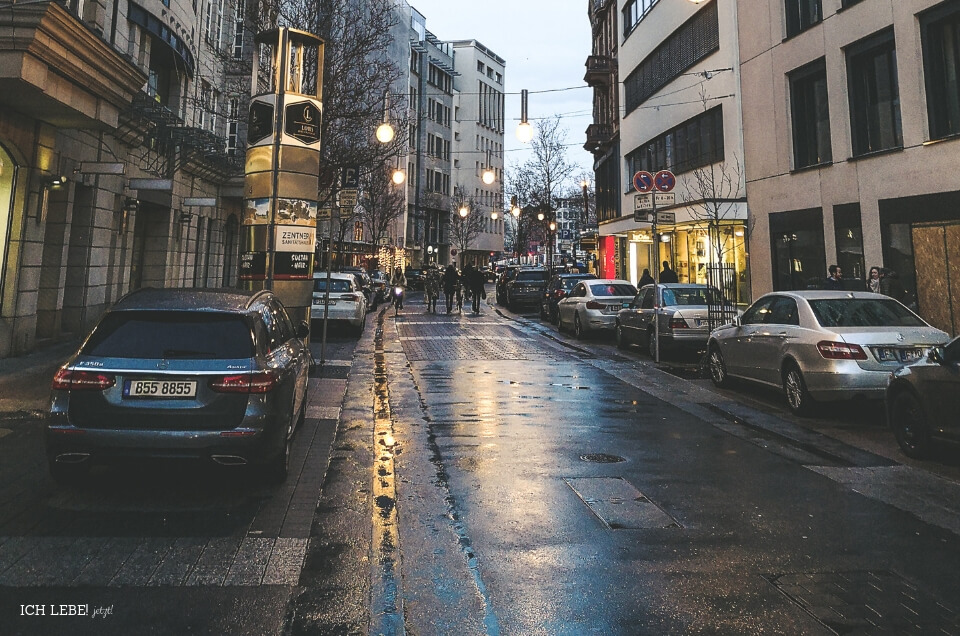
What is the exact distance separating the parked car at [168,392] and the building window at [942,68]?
52.8ft

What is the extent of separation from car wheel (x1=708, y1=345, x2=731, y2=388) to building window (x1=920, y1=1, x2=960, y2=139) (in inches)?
345

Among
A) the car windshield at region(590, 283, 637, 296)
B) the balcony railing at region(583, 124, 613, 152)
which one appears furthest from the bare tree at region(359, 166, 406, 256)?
the car windshield at region(590, 283, 637, 296)

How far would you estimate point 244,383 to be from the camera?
4.77 meters

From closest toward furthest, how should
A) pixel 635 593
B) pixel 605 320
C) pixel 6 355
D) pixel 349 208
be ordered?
1. pixel 635 593
2. pixel 6 355
3. pixel 349 208
4. pixel 605 320

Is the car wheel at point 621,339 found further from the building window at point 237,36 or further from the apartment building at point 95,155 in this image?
the building window at point 237,36

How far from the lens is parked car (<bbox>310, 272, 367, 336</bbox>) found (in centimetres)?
1720

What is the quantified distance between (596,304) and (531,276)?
11.6m

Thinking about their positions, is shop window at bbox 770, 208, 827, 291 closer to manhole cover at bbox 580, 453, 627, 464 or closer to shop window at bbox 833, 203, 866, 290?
shop window at bbox 833, 203, 866, 290

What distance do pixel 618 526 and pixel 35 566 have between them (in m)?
3.64

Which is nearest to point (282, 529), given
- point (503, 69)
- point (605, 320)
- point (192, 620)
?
point (192, 620)

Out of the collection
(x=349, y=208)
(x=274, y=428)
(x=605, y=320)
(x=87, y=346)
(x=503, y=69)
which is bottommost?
(x=605, y=320)

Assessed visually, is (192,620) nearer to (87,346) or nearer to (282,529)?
(282,529)

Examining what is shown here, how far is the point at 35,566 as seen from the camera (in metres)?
3.63

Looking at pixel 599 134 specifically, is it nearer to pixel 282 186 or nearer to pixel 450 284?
pixel 450 284
